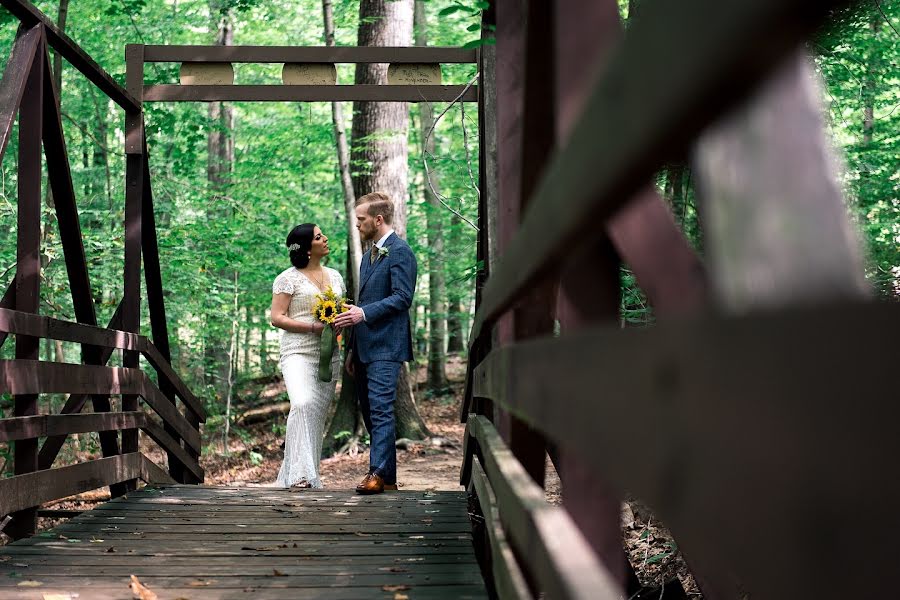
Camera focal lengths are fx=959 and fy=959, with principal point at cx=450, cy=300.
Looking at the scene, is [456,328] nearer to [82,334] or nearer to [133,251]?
[133,251]

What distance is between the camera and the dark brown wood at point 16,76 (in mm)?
4766

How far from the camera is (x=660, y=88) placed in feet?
2.57

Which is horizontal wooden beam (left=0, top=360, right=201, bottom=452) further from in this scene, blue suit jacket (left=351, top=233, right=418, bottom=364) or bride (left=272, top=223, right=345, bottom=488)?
blue suit jacket (left=351, top=233, right=418, bottom=364)

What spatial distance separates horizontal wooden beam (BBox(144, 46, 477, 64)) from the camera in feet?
25.4

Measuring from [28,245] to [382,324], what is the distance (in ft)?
7.72

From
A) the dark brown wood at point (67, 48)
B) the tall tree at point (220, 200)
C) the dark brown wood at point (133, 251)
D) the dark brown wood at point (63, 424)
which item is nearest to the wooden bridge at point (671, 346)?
the dark brown wood at point (63, 424)

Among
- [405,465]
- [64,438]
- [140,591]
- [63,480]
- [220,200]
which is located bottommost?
[405,465]

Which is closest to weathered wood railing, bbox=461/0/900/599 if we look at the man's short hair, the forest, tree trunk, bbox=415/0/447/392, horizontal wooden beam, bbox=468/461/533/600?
horizontal wooden beam, bbox=468/461/533/600

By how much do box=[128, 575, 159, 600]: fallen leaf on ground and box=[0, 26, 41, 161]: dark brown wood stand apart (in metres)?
2.31

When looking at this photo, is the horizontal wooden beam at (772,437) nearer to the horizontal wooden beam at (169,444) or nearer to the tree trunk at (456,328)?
the horizontal wooden beam at (169,444)

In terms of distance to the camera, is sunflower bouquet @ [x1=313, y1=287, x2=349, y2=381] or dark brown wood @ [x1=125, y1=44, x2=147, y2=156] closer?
sunflower bouquet @ [x1=313, y1=287, x2=349, y2=381]

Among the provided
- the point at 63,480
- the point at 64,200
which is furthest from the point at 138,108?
the point at 63,480

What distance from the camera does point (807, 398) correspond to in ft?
2.08

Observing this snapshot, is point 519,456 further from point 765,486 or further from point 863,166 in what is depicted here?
point 863,166
